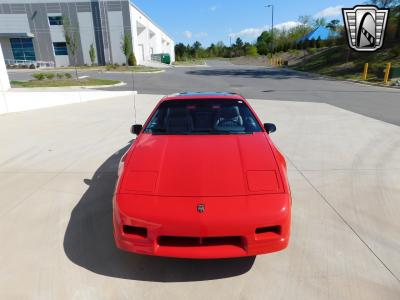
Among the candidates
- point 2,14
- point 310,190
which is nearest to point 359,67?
point 310,190

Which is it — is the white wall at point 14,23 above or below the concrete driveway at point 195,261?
above

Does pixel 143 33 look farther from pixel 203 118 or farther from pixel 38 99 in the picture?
pixel 203 118

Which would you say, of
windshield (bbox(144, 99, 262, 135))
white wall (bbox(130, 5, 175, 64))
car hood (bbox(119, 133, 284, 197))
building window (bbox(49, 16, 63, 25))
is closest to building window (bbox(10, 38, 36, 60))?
building window (bbox(49, 16, 63, 25))

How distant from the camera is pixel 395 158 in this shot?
523 cm

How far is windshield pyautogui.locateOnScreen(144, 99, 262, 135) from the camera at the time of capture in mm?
3506

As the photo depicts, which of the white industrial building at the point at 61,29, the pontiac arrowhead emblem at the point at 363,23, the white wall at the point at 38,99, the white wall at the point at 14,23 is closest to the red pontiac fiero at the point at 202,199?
the white wall at the point at 38,99

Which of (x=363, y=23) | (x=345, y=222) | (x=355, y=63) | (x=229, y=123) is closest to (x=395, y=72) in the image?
(x=363, y=23)

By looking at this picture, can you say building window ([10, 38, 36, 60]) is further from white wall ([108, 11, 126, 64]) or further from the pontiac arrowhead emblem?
the pontiac arrowhead emblem

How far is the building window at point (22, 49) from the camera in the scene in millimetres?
46625

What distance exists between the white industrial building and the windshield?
44944 millimetres

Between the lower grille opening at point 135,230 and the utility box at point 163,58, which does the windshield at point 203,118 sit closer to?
the lower grille opening at point 135,230

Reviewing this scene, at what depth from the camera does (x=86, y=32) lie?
45656 mm

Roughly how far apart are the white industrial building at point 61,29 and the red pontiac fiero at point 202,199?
46040 mm

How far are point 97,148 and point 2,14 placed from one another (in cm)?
5527
